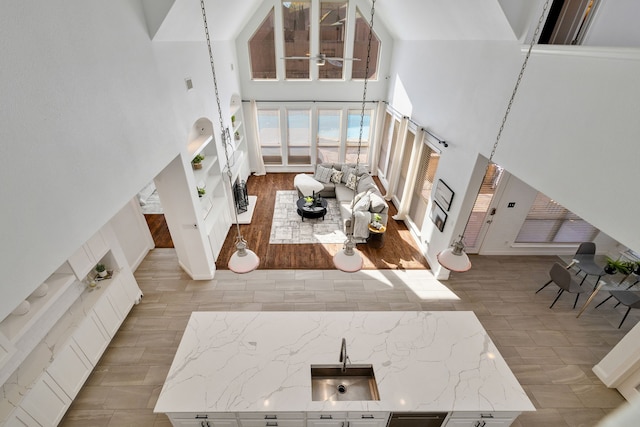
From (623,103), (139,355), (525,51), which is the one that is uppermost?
(525,51)

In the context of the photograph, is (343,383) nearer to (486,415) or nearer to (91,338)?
(486,415)

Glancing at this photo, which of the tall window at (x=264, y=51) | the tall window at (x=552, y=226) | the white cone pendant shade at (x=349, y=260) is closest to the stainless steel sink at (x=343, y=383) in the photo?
the white cone pendant shade at (x=349, y=260)

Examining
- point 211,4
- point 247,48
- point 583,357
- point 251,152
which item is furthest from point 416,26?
point 583,357

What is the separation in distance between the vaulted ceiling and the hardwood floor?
4.09m

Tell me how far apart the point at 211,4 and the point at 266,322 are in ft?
15.2

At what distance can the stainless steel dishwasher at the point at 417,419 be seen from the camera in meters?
3.00

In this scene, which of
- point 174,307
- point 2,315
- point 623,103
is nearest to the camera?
point 2,315

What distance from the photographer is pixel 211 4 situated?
4.45 m

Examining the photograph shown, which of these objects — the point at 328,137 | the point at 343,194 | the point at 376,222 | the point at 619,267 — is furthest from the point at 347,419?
the point at 328,137

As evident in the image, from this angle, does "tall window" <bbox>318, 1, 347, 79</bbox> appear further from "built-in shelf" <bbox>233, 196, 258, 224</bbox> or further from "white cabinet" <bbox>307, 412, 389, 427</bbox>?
"white cabinet" <bbox>307, 412, 389, 427</bbox>

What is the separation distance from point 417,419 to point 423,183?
4976 mm

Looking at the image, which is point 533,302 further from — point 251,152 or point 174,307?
point 251,152

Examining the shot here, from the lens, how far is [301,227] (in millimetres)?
7461

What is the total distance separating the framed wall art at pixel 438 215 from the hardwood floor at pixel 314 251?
98 cm
